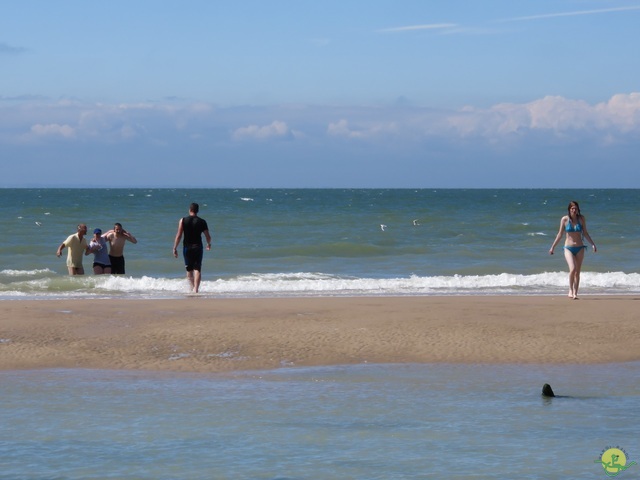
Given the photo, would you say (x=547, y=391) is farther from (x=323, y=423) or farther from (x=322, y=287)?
(x=322, y=287)

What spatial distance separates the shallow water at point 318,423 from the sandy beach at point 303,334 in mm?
581

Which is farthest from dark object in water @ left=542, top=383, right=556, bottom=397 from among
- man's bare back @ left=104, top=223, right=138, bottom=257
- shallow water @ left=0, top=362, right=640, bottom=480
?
man's bare back @ left=104, top=223, right=138, bottom=257

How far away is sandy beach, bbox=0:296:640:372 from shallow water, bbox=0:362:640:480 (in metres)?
0.58

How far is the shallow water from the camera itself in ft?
19.0

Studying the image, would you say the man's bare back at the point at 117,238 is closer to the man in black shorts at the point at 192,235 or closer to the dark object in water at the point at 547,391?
the man in black shorts at the point at 192,235

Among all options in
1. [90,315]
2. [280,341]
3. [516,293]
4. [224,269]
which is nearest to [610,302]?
[516,293]

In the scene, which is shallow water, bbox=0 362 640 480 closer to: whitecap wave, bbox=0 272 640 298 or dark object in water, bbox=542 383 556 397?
dark object in water, bbox=542 383 556 397

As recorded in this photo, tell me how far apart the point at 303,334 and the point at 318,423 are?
373 centimetres

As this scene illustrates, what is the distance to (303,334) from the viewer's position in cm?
1052

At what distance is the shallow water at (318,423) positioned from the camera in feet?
19.0

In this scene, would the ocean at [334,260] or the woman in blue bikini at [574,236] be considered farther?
the ocean at [334,260]
